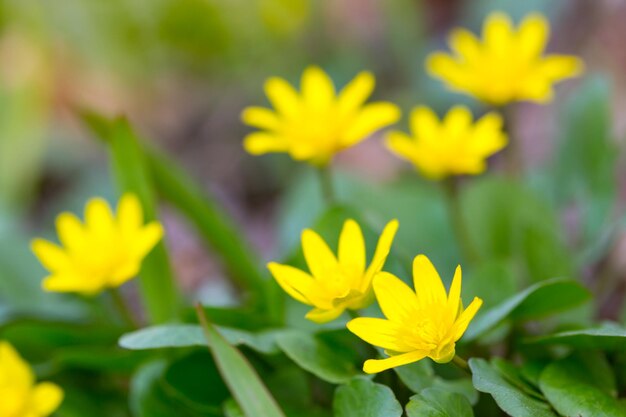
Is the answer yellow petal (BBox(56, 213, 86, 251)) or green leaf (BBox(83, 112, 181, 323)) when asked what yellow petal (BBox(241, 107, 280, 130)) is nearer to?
green leaf (BBox(83, 112, 181, 323))

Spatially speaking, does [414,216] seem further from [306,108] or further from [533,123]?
[533,123]

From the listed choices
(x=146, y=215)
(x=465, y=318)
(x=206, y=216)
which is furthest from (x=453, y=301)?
(x=206, y=216)

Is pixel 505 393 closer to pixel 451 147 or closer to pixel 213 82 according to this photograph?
pixel 451 147

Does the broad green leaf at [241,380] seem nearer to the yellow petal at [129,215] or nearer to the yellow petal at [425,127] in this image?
the yellow petal at [129,215]

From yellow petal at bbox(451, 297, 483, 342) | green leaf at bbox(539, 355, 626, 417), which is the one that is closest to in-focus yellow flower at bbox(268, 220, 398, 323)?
yellow petal at bbox(451, 297, 483, 342)

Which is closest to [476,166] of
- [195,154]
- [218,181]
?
[218,181]
